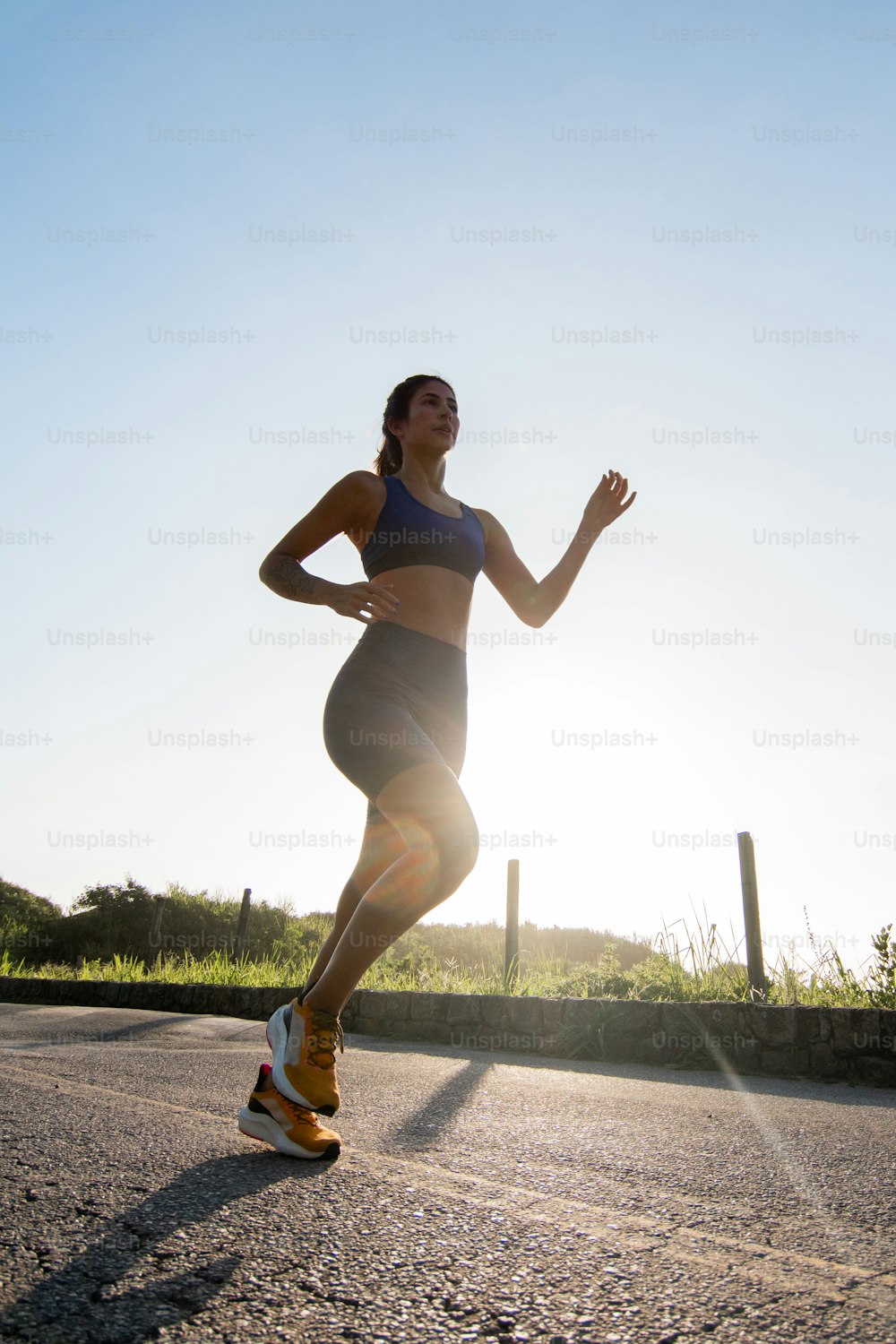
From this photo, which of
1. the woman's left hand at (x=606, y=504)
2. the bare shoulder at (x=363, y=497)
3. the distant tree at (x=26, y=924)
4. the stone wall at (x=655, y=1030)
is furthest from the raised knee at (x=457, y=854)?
the distant tree at (x=26, y=924)

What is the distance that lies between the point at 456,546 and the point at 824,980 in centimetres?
500

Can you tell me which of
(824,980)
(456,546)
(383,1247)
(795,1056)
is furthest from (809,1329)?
(824,980)

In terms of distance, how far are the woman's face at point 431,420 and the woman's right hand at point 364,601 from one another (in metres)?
0.88

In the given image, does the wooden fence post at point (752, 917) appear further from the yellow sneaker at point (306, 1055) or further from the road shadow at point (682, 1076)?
the yellow sneaker at point (306, 1055)

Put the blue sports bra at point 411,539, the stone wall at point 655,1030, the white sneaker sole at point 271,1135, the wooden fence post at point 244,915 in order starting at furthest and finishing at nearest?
the wooden fence post at point 244,915
the stone wall at point 655,1030
the blue sports bra at point 411,539
the white sneaker sole at point 271,1135

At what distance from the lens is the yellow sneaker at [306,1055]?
86.2 inches

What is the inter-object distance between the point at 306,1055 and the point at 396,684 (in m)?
0.98

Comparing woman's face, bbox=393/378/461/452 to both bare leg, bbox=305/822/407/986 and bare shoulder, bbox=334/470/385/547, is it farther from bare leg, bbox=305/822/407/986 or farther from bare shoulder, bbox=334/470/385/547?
bare leg, bbox=305/822/407/986

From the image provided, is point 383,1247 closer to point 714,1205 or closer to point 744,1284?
point 744,1284

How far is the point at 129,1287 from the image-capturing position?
49.3 inches

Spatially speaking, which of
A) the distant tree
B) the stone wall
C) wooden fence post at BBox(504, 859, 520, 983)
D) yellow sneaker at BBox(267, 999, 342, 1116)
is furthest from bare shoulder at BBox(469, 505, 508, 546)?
the distant tree

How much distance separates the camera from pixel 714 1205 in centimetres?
177

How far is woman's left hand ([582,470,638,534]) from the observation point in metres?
3.24

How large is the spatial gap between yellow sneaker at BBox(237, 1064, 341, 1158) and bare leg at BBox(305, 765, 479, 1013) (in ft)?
0.75
